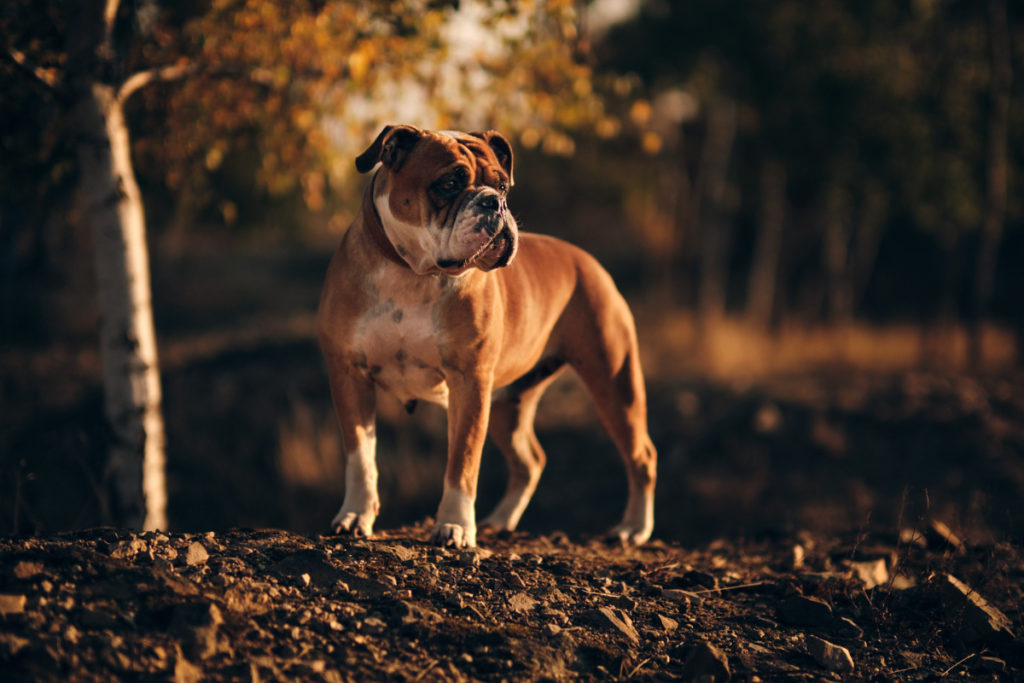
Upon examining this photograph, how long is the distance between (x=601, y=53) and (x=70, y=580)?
14.9m

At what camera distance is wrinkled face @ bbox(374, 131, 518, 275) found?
11.5 feet

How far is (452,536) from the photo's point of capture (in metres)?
4.01

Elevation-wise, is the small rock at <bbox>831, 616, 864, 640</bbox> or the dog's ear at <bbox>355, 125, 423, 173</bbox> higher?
the dog's ear at <bbox>355, 125, 423, 173</bbox>

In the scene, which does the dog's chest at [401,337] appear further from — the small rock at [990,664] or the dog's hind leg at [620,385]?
the small rock at [990,664]

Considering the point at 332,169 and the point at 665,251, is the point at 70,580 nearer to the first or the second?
the point at 332,169

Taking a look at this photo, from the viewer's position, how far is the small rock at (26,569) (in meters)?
3.12

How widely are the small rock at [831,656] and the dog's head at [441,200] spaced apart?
1.94m

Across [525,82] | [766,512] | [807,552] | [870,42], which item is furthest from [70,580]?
[870,42]

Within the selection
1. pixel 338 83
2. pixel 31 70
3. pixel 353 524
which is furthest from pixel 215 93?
pixel 353 524

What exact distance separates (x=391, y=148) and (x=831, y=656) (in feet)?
8.67

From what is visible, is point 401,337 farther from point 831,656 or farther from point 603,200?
point 603,200

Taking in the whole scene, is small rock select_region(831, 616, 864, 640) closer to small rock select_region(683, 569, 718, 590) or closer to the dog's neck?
small rock select_region(683, 569, 718, 590)

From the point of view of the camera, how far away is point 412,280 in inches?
152

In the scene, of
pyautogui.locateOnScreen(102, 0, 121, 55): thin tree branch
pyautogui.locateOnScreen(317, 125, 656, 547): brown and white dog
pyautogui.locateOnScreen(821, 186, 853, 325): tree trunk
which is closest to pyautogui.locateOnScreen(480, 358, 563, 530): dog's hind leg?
pyautogui.locateOnScreen(317, 125, 656, 547): brown and white dog
